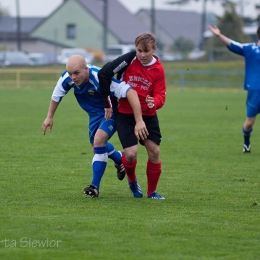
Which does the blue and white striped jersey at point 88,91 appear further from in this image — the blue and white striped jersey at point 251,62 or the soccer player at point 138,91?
the blue and white striped jersey at point 251,62

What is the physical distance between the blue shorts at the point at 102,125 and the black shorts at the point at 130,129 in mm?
124

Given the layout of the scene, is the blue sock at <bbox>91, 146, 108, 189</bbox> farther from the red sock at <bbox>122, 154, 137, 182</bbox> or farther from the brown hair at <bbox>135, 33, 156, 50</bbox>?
the brown hair at <bbox>135, 33, 156, 50</bbox>

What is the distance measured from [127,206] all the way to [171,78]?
111 feet

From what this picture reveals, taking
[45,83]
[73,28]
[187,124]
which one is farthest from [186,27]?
[187,124]

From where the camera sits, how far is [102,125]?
7.24m

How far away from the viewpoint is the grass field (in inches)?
204

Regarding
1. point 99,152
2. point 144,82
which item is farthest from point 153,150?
point 144,82

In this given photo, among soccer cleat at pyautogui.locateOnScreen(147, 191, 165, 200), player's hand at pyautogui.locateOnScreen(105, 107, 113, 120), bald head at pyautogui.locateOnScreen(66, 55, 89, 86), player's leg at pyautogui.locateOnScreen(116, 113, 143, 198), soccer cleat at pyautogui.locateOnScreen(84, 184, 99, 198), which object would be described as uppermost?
bald head at pyautogui.locateOnScreen(66, 55, 89, 86)

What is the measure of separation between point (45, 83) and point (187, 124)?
73.2 ft

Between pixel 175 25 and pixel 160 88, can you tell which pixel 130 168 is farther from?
pixel 175 25

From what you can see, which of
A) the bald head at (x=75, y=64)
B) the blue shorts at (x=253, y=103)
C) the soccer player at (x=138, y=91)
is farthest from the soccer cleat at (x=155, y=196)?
the blue shorts at (x=253, y=103)

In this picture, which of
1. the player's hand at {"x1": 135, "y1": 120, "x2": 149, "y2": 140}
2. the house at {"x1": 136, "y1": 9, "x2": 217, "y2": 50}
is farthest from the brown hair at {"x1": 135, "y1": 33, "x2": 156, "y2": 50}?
the house at {"x1": 136, "y1": 9, "x2": 217, "y2": 50}

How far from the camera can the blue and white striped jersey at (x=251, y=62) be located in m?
11.6

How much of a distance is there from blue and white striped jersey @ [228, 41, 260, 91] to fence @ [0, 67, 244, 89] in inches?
1043
